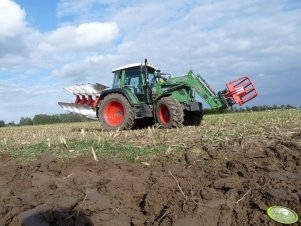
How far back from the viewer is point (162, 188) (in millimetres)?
5145

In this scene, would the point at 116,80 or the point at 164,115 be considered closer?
the point at 164,115

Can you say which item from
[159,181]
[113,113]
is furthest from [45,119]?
[159,181]

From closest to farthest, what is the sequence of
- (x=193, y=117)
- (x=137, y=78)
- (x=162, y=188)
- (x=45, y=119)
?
(x=162, y=188) → (x=137, y=78) → (x=193, y=117) → (x=45, y=119)

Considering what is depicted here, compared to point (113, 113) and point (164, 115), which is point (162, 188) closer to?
point (164, 115)

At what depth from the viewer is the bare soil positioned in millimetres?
4477

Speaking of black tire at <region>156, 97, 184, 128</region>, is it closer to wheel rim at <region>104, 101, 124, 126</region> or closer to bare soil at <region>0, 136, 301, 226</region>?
wheel rim at <region>104, 101, 124, 126</region>

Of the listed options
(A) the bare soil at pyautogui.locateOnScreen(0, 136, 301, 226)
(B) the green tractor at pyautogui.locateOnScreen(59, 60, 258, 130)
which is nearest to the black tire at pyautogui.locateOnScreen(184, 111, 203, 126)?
(B) the green tractor at pyautogui.locateOnScreen(59, 60, 258, 130)

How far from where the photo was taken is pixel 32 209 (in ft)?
15.5

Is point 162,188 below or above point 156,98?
below

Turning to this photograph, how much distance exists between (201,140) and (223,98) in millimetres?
4853

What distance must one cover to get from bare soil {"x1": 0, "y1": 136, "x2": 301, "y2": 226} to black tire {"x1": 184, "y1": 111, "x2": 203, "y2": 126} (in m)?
6.11

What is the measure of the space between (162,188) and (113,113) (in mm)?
8563

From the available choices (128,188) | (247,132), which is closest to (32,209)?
(128,188)

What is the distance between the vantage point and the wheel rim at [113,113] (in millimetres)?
13367
